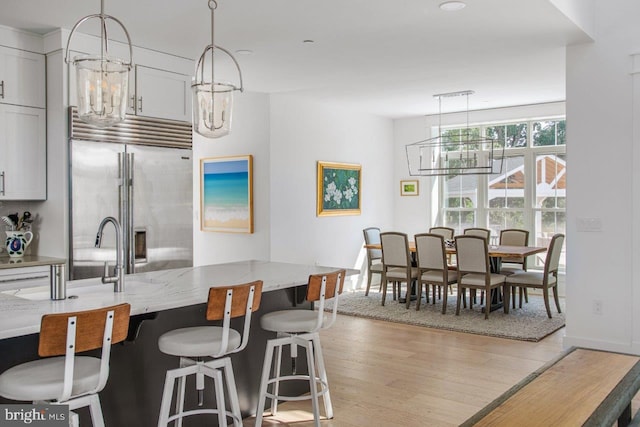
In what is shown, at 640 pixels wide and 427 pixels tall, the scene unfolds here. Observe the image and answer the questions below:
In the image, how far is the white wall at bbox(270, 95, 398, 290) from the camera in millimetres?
6996

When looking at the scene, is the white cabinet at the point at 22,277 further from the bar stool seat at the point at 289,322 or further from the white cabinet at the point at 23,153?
the bar stool seat at the point at 289,322

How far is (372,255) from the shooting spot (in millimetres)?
7773

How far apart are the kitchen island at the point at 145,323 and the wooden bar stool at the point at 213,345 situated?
0.13 metres

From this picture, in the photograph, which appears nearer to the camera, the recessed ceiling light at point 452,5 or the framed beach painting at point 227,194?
the recessed ceiling light at point 452,5

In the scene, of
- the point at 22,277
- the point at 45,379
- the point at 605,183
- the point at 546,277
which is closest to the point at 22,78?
the point at 22,277

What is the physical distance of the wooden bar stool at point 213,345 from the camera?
2.58m

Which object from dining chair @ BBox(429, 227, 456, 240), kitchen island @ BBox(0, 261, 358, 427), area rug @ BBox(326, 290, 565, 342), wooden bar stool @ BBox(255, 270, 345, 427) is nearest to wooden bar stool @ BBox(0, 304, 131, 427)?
kitchen island @ BBox(0, 261, 358, 427)

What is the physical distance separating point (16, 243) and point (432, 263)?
4.25 metres

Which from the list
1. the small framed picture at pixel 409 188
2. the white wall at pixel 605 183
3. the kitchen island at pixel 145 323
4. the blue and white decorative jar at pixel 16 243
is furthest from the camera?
the small framed picture at pixel 409 188

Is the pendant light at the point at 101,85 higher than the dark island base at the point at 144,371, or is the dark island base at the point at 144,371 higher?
the pendant light at the point at 101,85

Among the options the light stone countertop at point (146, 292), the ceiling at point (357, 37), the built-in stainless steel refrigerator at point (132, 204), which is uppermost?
the ceiling at point (357, 37)

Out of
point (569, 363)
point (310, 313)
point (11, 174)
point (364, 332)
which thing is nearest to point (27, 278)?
point (11, 174)

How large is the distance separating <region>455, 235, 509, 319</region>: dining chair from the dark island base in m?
3.46

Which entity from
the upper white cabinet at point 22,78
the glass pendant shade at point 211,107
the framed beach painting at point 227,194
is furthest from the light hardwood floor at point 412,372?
the upper white cabinet at point 22,78
